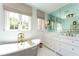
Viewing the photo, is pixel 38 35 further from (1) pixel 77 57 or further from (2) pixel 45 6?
(1) pixel 77 57

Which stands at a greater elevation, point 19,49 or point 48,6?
point 48,6

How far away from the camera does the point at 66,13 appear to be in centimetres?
142

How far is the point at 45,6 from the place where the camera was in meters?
1.45

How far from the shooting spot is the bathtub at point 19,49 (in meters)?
1.32

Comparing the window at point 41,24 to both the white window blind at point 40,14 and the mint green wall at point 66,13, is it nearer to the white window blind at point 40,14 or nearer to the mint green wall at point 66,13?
the white window blind at point 40,14

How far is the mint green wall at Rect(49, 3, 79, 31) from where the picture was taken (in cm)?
139

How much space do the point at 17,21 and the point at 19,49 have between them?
1.31ft

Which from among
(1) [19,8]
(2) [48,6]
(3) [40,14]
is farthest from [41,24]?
(1) [19,8]

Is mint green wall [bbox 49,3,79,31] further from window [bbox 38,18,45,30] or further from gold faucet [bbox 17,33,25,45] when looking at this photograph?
gold faucet [bbox 17,33,25,45]

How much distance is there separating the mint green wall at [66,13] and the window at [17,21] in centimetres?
40

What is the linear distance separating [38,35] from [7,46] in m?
0.48

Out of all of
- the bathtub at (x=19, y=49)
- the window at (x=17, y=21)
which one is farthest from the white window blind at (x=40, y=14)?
the bathtub at (x=19, y=49)

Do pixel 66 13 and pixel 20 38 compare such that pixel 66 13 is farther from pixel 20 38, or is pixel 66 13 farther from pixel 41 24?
pixel 20 38

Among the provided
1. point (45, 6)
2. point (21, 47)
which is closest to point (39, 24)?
point (45, 6)
